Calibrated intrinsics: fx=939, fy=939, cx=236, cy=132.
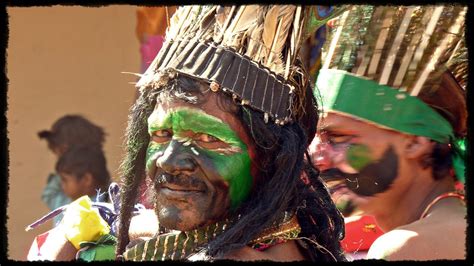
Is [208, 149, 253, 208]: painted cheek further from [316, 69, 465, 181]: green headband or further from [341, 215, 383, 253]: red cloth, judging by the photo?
[341, 215, 383, 253]: red cloth

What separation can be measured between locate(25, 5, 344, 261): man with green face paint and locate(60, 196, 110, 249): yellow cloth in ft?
0.94

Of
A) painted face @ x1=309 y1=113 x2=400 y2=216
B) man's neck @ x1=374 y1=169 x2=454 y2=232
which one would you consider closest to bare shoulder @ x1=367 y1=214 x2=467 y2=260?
man's neck @ x1=374 y1=169 x2=454 y2=232

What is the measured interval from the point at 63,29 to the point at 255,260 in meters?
4.03

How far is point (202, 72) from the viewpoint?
2.49 m

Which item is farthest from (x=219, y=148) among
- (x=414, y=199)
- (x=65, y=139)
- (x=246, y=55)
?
(x=65, y=139)

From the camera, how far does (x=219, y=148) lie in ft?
8.15

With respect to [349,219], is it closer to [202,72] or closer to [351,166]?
[351,166]

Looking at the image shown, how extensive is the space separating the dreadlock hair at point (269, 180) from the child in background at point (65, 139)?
113 inches

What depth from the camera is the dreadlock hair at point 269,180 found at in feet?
8.17

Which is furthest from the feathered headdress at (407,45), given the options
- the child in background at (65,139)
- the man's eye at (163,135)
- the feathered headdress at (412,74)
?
the child in background at (65,139)

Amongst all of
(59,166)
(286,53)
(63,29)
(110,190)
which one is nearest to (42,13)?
(63,29)

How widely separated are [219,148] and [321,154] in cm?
65

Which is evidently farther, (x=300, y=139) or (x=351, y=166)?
(x=351, y=166)

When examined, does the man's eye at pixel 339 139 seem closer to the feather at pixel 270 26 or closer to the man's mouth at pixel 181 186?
the feather at pixel 270 26
